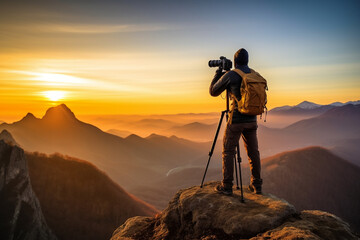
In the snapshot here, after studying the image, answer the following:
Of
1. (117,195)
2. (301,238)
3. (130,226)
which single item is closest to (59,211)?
(117,195)

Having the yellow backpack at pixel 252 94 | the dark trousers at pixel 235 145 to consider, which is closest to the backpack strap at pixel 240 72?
the yellow backpack at pixel 252 94

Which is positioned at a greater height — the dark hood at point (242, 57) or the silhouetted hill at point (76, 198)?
the dark hood at point (242, 57)

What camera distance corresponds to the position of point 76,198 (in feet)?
172

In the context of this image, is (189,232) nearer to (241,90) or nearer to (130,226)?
(130,226)

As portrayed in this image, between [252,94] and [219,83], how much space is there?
1161mm

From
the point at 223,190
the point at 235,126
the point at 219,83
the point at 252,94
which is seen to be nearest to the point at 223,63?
the point at 219,83

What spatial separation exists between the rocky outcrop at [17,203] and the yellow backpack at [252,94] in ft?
142

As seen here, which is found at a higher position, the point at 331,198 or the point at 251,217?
the point at 251,217

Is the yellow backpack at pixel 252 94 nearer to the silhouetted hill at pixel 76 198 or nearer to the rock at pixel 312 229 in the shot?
the rock at pixel 312 229

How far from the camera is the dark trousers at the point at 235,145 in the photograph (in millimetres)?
6918

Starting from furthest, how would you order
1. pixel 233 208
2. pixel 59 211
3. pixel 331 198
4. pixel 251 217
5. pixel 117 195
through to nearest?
pixel 331 198 → pixel 117 195 → pixel 59 211 → pixel 233 208 → pixel 251 217

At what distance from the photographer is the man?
6.83 metres

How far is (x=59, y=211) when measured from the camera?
4825 centimetres

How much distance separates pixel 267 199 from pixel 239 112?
2754 millimetres
